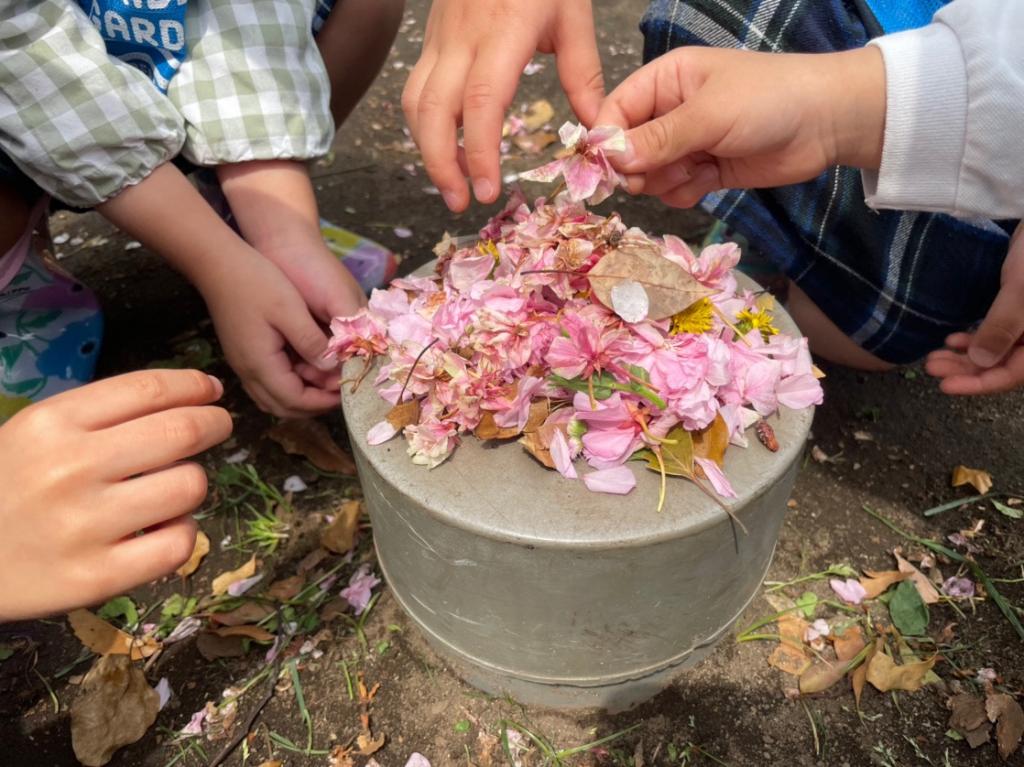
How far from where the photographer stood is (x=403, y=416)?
1286mm

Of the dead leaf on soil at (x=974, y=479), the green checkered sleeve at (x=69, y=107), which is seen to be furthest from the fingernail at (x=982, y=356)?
the green checkered sleeve at (x=69, y=107)

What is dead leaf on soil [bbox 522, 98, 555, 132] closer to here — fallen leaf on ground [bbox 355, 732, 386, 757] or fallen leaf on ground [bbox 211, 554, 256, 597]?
fallen leaf on ground [bbox 211, 554, 256, 597]

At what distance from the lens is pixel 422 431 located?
4.06 feet

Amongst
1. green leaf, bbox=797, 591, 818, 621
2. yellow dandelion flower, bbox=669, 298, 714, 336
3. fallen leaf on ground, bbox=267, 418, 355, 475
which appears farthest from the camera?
fallen leaf on ground, bbox=267, 418, 355, 475

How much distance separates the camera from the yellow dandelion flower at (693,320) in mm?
1272

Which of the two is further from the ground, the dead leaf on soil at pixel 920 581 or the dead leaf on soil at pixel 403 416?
the dead leaf on soil at pixel 403 416

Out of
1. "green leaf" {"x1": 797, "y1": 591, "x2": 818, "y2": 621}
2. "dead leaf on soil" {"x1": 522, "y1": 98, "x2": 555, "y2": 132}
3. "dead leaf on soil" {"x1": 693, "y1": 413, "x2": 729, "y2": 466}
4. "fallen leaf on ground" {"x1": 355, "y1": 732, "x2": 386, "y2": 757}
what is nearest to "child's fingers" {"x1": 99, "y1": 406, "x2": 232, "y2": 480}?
"dead leaf on soil" {"x1": 693, "y1": 413, "x2": 729, "y2": 466}

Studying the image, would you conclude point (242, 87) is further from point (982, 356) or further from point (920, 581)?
point (920, 581)

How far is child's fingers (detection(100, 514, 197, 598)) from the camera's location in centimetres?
93

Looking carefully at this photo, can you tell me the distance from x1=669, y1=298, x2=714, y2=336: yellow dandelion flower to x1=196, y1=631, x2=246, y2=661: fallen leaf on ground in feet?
3.64

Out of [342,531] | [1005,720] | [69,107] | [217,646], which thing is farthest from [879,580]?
[69,107]

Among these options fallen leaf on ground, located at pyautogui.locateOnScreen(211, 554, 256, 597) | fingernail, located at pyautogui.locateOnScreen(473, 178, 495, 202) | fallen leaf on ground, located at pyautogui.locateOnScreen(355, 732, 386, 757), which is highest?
fingernail, located at pyautogui.locateOnScreen(473, 178, 495, 202)

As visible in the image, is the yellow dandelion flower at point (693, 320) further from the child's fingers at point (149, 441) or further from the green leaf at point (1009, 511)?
the green leaf at point (1009, 511)

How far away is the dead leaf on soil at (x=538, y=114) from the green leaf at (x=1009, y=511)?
7.36 ft
